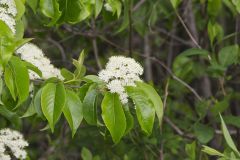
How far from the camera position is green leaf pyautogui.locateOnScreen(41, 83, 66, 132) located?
4.92ft

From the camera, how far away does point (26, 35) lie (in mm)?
3244

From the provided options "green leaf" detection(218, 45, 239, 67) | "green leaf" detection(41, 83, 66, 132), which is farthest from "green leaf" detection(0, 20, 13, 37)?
"green leaf" detection(218, 45, 239, 67)

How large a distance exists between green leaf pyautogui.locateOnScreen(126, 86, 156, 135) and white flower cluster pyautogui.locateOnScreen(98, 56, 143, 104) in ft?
0.08

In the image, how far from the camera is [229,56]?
2.50m

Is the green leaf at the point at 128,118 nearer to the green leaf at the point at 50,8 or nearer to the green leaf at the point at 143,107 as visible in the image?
the green leaf at the point at 143,107

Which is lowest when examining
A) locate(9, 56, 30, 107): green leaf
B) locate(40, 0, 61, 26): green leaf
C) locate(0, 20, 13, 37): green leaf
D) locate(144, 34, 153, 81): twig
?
locate(9, 56, 30, 107): green leaf

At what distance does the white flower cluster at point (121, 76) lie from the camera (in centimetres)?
153

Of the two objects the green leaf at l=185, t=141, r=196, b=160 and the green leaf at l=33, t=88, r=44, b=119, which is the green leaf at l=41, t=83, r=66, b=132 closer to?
the green leaf at l=33, t=88, r=44, b=119

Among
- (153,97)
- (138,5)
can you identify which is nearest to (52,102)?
(153,97)

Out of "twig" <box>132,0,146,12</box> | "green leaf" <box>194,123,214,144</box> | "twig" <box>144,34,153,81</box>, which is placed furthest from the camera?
"twig" <box>144,34,153,81</box>

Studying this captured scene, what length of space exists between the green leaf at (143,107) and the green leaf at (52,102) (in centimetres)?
18

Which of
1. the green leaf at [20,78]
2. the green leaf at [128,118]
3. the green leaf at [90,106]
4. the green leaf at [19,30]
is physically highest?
the green leaf at [19,30]

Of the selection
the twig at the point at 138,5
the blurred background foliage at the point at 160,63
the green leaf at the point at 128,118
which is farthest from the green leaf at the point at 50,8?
the twig at the point at 138,5

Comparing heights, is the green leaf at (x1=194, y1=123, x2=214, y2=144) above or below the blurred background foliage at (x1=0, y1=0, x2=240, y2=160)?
below
